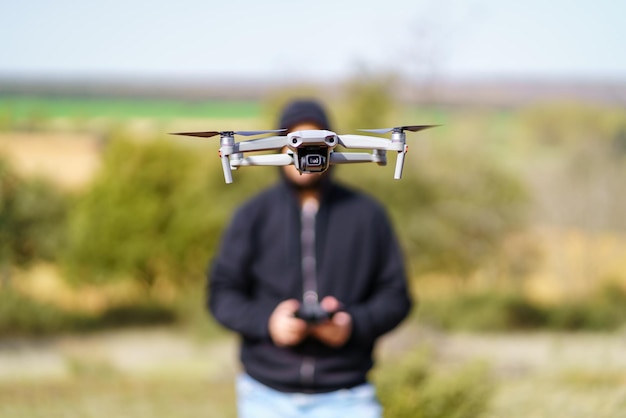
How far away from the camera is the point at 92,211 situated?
51.2 ft

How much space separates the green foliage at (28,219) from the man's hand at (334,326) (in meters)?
11.1

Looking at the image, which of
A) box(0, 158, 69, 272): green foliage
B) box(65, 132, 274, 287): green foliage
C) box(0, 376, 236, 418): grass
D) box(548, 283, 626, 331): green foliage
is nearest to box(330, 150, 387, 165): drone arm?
box(0, 376, 236, 418): grass

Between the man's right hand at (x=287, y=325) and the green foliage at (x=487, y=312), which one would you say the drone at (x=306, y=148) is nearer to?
the man's right hand at (x=287, y=325)

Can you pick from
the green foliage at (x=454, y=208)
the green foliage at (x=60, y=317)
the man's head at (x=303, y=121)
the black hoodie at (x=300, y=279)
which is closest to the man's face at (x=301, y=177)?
the man's head at (x=303, y=121)

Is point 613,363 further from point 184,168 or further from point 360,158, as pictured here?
point 184,168

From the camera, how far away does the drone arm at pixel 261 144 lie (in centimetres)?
99

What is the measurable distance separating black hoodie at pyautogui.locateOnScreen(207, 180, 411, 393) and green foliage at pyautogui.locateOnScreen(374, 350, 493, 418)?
163 centimetres

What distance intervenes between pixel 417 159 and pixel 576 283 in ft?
15.6

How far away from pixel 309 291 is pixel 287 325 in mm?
258

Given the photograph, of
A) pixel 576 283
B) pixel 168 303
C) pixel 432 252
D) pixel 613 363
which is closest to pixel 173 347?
pixel 168 303

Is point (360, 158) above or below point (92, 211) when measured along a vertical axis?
above

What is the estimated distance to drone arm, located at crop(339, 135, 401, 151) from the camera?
0.97 metres

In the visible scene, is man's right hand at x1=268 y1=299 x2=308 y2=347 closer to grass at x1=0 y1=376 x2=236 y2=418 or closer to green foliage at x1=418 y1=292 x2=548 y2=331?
grass at x1=0 y1=376 x2=236 y2=418

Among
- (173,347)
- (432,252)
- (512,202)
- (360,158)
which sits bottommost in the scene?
(173,347)
